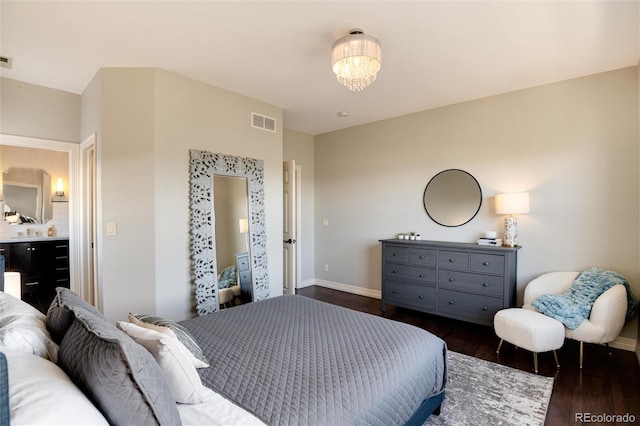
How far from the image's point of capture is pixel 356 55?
7.30 ft

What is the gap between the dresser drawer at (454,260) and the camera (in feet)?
11.2

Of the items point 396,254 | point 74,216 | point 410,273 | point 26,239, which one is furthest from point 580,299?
point 26,239

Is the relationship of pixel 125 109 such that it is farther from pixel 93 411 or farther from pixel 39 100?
pixel 93 411

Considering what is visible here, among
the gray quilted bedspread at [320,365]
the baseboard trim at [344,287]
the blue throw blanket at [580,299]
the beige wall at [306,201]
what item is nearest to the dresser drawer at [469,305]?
the blue throw blanket at [580,299]

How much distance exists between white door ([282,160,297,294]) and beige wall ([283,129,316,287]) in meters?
0.39

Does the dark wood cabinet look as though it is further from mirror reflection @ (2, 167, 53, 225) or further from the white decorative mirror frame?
the white decorative mirror frame

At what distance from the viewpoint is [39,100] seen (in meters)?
3.30

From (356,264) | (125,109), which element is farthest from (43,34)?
(356,264)

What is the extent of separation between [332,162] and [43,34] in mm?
3794

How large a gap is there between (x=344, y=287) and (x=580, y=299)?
311cm

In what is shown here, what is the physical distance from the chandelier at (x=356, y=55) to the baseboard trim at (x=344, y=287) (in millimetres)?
3366

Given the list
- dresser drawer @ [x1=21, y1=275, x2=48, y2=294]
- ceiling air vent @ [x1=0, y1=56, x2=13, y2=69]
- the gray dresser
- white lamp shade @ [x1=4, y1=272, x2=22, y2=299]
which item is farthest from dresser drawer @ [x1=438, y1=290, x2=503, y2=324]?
dresser drawer @ [x1=21, y1=275, x2=48, y2=294]

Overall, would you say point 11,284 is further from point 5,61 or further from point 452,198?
point 452,198

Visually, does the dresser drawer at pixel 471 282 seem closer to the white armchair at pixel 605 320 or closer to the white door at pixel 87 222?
the white armchair at pixel 605 320
